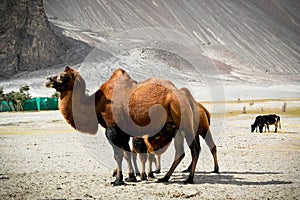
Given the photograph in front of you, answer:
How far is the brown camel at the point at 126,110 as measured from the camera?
328 inches

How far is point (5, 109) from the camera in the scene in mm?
57188

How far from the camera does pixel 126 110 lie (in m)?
8.65

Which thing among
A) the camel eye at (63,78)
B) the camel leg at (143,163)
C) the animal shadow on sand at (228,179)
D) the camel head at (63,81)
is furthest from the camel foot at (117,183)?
the camel eye at (63,78)

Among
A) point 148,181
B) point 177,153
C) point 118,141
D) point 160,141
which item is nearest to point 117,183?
point 148,181

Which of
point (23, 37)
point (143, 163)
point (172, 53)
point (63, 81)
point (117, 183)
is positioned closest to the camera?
point (117, 183)

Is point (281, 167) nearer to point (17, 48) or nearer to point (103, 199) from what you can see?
point (103, 199)

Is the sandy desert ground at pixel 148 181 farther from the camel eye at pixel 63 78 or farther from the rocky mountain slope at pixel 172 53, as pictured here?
the rocky mountain slope at pixel 172 53

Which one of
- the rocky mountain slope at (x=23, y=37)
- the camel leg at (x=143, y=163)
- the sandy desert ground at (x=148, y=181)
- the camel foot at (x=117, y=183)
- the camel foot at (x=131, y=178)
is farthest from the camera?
the rocky mountain slope at (x=23, y=37)

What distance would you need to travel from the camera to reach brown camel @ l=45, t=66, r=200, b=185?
8.34m

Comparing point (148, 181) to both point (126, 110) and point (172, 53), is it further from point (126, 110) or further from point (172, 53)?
point (172, 53)

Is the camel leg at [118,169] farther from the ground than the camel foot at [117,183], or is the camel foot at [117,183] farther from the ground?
the camel leg at [118,169]

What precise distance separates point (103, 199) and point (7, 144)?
423 inches

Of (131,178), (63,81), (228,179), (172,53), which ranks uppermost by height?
(172,53)

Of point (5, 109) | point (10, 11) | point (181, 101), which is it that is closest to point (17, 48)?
point (10, 11)
